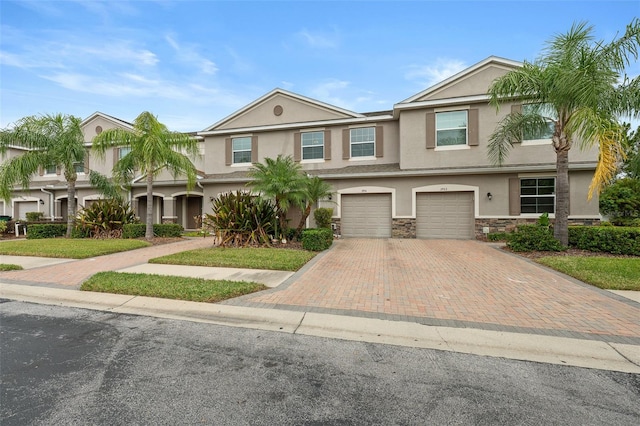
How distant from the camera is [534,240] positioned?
984 cm

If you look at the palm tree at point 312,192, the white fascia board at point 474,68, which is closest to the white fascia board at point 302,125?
the white fascia board at point 474,68

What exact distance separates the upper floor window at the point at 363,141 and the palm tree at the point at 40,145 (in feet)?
46.7

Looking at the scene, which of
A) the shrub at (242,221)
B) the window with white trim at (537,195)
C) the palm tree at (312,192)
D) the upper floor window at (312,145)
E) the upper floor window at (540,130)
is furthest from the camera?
the upper floor window at (312,145)

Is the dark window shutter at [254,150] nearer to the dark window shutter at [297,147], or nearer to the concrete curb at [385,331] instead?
the dark window shutter at [297,147]

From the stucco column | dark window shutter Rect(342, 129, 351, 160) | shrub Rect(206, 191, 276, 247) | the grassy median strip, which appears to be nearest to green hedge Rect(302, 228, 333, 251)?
shrub Rect(206, 191, 276, 247)

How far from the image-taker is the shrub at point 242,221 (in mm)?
11422

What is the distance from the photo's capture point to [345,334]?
A: 404 centimetres

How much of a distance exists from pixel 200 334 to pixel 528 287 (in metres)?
6.56

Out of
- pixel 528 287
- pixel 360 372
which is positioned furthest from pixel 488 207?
pixel 360 372

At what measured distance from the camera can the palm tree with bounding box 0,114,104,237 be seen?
13766 millimetres

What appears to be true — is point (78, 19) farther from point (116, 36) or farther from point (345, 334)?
point (345, 334)

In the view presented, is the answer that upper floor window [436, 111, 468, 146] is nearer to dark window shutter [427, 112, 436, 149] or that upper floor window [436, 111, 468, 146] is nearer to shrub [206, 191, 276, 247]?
dark window shutter [427, 112, 436, 149]

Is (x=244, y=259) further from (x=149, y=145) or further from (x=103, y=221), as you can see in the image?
(x=103, y=221)

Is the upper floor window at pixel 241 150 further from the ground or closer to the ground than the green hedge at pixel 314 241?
further from the ground
